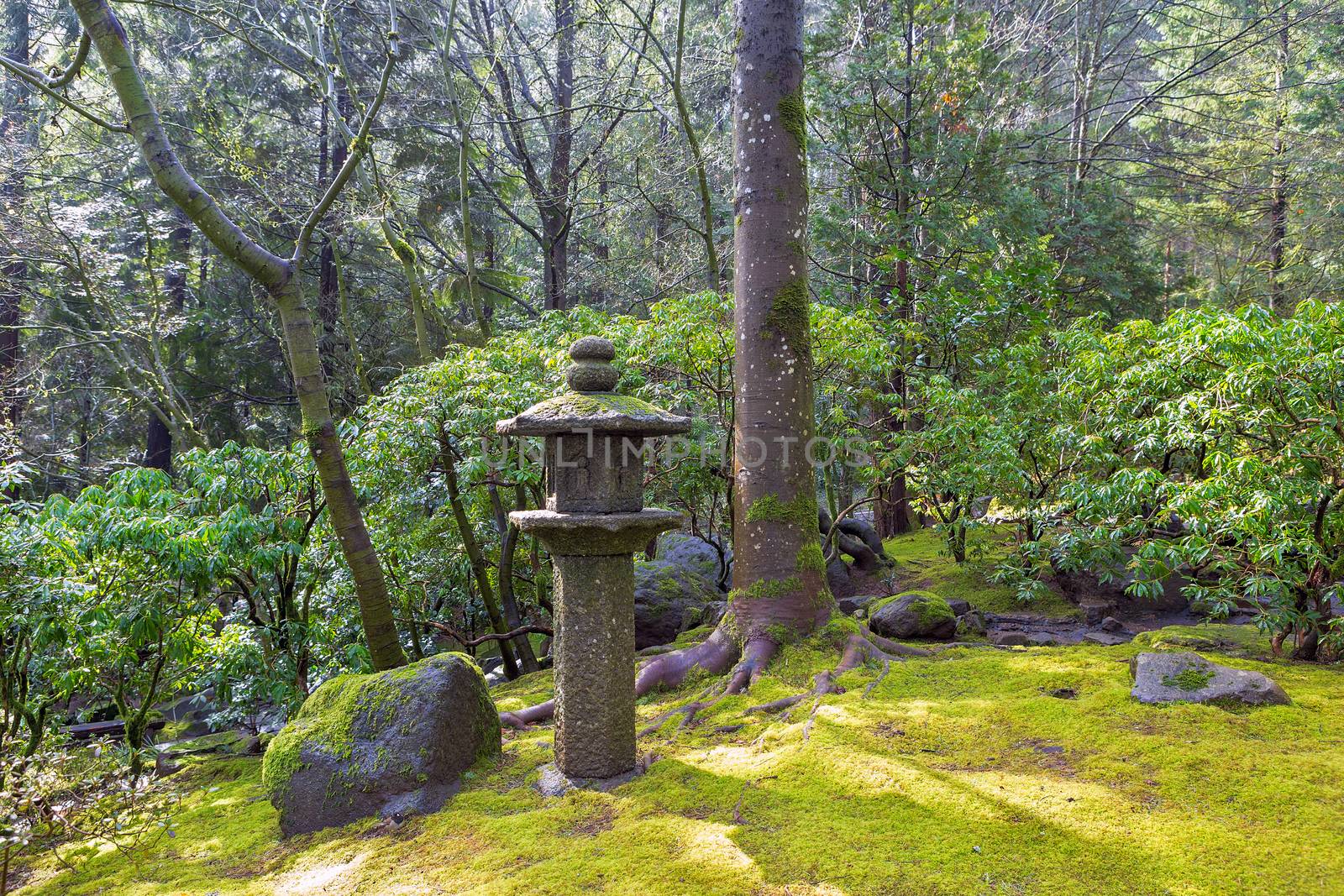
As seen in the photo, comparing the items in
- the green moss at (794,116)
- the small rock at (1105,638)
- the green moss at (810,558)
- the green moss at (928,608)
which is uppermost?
the green moss at (794,116)

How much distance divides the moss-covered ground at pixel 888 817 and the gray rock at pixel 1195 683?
10 cm

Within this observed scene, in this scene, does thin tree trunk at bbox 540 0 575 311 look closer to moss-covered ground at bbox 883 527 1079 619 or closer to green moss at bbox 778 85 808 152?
moss-covered ground at bbox 883 527 1079 619

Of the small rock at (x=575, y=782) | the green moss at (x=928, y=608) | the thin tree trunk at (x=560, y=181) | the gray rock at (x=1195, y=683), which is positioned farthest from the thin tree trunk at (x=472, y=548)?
the thin tree trunk at (x=560, y=181)

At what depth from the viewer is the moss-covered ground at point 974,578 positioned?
23.6ft

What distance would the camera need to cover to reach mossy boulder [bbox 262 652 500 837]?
3.31 meters

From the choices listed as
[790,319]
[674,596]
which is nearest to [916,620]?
[674,596]

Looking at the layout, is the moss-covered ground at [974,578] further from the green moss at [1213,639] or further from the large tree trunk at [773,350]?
the large tree trunk at [773,350]

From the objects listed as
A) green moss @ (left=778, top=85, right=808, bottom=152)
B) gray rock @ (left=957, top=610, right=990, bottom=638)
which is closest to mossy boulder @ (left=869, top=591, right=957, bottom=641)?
gray rock @ (left=957, top=610, right=990, bottom=638)

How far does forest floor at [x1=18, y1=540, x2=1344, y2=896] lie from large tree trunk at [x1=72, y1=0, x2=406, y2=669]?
126cm

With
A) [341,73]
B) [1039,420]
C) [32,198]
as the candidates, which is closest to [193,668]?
[341,73]

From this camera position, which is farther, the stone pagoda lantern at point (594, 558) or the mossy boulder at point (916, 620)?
the mossy boulder at point (916, 620)

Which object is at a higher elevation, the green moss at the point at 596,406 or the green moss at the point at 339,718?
the green moss at the point at 596,406

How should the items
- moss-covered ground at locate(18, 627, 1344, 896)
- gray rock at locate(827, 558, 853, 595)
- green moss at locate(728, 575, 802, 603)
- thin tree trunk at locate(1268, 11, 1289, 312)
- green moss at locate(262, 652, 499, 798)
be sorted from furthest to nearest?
1. thin tree trunk at locate(1268, 11, 1289, 312)
2. gray rock at locate(827, 558, 853, 595)
3. green moss at locate(728, 575, 802, 603)
4. green moss at locate(262, 652, 499, 798)
5. moss-covered ground at locate(18, 627, 1344, 896)

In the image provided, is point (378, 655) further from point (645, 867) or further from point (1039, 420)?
point (1039, 420)
